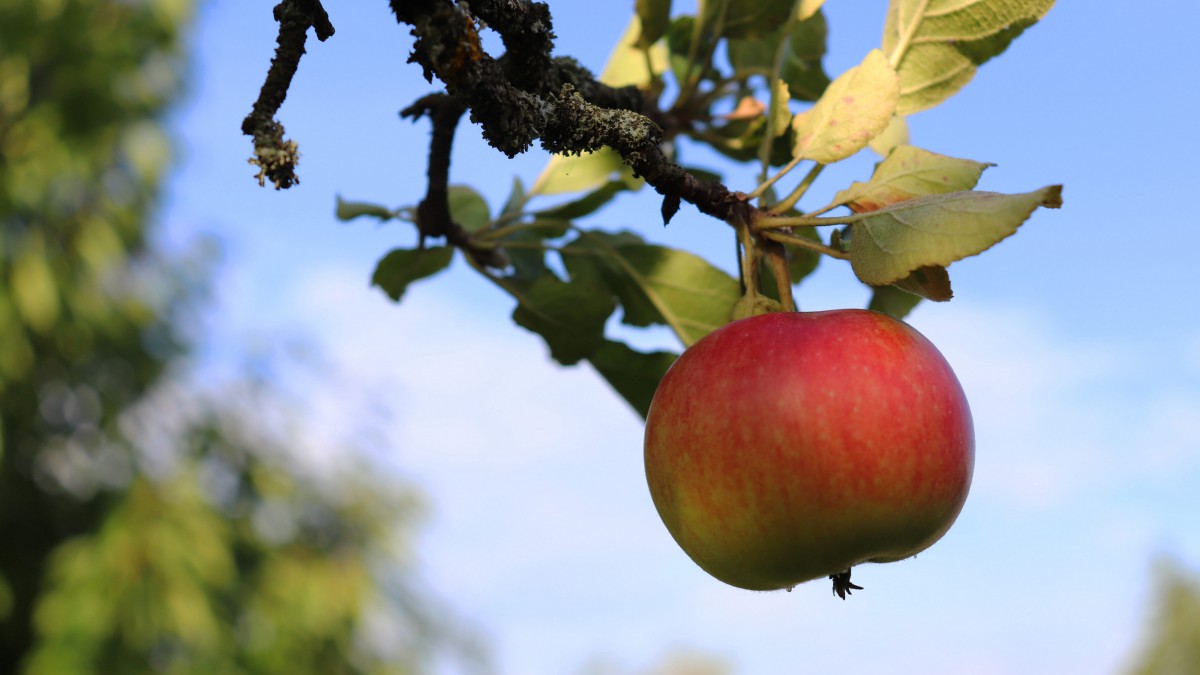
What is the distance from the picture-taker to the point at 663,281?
35.0 inches

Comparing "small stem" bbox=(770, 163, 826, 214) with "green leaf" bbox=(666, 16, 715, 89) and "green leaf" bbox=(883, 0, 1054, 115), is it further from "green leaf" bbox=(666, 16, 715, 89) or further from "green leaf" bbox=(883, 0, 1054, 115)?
"green leaf" bbox=(666, 16, 715, 89)

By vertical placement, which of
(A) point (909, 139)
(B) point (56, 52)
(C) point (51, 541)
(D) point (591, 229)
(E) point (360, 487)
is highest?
(B) point (56, 52)

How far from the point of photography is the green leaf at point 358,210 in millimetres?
928

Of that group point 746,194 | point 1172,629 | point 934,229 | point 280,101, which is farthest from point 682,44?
point 1172,629

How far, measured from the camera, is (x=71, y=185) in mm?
6078

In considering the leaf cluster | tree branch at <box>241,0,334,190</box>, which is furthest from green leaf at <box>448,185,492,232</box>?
tree branch at <box>241,0,334,190</box>

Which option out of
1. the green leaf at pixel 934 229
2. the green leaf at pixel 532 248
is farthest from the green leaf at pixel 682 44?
the green leaf at pixel 934 229

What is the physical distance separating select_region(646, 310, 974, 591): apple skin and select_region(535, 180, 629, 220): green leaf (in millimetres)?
364

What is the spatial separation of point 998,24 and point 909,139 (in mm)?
230

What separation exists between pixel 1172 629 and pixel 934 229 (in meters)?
13.2

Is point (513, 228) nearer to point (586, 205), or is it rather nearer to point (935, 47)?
point (586, 205)

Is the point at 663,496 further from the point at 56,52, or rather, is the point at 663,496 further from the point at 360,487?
the point at 56,52

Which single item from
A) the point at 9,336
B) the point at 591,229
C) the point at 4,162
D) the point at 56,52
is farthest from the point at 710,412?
the point at 56,52

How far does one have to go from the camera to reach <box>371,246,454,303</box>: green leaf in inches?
36.4
